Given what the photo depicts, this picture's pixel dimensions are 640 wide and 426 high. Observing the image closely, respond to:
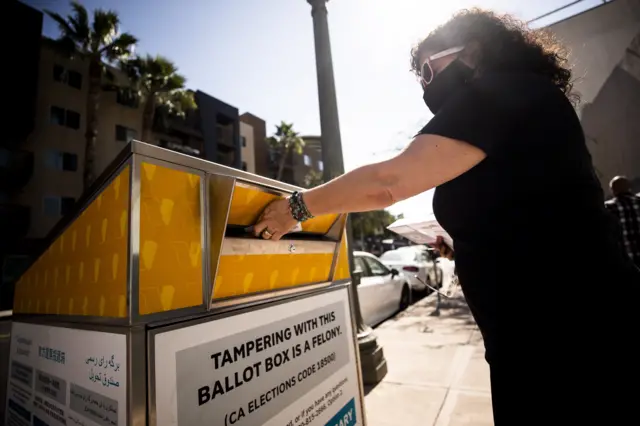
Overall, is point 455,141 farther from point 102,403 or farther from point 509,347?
point 102,403

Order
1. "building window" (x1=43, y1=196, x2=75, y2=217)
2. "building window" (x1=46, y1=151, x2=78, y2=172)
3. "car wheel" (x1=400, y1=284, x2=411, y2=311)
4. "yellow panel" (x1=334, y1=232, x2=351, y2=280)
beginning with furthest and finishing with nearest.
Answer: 1. "building window" (x1=46, y1=151, x2=78, y2=172)
2. "building window" (x1=43, y1=196, x2=75, y2=217)
3. "car wheel" (x1=400, y1=284, x2=411, y2=311)
4. "yellow panel" (x1=334, y1=232, x2=351, y2=280)

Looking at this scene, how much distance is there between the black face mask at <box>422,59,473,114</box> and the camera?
1176mm

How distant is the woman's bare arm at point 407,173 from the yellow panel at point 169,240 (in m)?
0.52

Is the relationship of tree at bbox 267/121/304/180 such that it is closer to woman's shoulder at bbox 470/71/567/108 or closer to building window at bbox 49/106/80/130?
building window at bbox 49/106/80/130

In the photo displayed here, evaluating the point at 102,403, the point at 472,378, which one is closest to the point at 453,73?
the point at 102,403

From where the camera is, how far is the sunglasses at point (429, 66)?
3.97 ft

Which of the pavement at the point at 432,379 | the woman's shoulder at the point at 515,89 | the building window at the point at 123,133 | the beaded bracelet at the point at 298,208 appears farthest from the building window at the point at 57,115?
the woman's shoulder at the point at 515,89

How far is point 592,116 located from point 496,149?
9.21m

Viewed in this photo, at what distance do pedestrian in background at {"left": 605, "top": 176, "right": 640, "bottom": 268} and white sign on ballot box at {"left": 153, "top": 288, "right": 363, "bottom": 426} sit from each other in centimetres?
312

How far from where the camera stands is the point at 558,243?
96 cm

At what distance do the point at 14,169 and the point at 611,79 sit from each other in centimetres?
2132

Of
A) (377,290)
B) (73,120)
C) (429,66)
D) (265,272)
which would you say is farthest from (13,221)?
(429,66)

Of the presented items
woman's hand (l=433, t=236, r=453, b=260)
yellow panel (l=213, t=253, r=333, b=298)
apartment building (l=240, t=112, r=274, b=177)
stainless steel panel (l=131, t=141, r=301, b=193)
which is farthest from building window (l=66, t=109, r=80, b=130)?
woman's hand (l=433, t=236, r=453, b=260)

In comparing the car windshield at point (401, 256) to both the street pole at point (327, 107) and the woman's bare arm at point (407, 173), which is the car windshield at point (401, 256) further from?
the woman's bare arm at point (407, 173)
